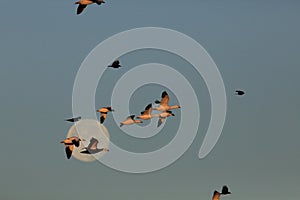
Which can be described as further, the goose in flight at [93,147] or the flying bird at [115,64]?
the goose in flight at [93,147]

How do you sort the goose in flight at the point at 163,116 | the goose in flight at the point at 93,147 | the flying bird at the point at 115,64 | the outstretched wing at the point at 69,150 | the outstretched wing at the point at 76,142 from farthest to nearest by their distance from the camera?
the goose in flight at the point at 163,116 → the goose in flight at the point at 93,147 → the flying bird at the point at 115,64 → the outstretched wing at the point at 76,142 → the outstretched wing at the point at 69,150

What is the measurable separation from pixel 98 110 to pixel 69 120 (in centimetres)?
487

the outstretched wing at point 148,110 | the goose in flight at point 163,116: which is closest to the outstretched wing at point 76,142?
the outstretched wing at point 148,110

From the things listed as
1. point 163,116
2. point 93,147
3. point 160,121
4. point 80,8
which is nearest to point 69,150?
point 93,147

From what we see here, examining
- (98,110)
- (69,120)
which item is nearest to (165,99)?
(98,110)

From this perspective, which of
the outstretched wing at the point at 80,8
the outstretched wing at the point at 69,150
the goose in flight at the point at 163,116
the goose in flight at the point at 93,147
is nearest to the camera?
the outstretched wing at the point at 80,8

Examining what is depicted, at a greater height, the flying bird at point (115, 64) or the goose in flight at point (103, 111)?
the flying bird at point (115, 64)

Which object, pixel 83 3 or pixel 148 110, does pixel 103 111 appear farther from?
pixel 83 3

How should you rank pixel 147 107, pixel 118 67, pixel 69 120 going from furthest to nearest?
1. pixel 147 107
2. pixel 118 67
3. pixel 69 120

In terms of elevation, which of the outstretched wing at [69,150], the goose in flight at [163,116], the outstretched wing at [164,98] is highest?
the outstretched wing at [164,98]

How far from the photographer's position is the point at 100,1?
40438 millimetres

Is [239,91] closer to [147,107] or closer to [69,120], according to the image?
[147,107]

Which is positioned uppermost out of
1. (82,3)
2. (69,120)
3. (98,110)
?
(82,3)

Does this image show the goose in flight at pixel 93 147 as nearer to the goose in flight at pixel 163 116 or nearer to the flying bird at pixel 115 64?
the goose in flight at pixel 163 116
